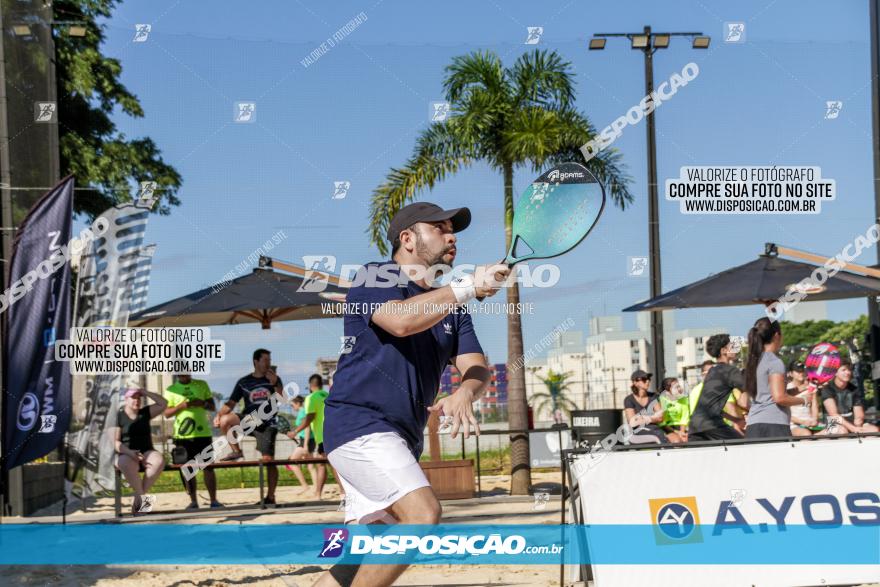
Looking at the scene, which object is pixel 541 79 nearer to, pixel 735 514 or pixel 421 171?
pixel 421 171

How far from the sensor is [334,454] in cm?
341

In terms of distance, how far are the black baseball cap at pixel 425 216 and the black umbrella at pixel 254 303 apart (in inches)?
236

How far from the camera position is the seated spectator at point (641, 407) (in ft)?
36.6

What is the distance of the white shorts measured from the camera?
326cm

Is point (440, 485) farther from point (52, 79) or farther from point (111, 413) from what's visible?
point (52, 79)

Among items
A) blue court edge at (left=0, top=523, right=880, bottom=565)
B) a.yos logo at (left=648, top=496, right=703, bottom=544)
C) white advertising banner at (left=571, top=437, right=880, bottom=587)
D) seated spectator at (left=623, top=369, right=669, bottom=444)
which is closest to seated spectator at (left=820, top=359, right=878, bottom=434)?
seated spectator at (left=623, top=369, right=669, bottom=444)

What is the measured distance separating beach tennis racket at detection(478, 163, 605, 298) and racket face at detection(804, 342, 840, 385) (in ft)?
23.7

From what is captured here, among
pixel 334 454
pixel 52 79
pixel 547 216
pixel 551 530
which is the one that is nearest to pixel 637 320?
pixel 551 530

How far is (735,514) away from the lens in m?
5.45

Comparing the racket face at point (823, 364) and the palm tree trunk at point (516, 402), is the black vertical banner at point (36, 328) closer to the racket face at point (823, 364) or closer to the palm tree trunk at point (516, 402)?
the palm tree trunk at point (516, 402)

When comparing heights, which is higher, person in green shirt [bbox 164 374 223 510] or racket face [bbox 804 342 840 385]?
racket face [bbox 804 342 840 385]

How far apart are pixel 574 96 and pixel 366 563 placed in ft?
27.1

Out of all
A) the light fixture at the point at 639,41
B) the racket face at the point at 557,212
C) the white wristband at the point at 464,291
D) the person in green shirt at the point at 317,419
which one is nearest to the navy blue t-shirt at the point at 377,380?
the white wristband at the point at 464,291

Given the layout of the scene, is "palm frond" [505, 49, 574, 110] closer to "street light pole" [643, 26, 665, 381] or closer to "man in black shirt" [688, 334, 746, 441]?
"street light pole" [643, 26, 665, 381]
